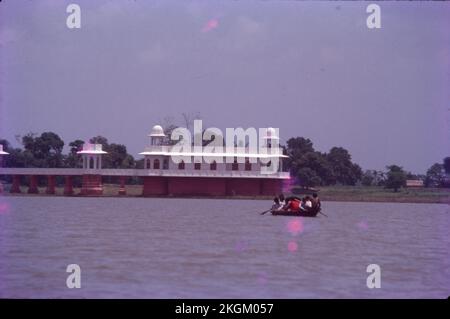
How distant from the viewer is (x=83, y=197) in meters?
48.2

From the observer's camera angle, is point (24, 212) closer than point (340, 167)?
Yes

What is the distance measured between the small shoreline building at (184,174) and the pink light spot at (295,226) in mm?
21535

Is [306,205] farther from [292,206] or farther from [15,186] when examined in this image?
[15,186]

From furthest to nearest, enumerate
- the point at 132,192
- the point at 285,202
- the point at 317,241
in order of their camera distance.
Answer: the point at 132,192 → the point at 285,202 → the point at 317,241

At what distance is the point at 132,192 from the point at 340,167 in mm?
16391

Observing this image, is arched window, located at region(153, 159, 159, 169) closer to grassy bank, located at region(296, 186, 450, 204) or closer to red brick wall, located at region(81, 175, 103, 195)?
red brick wall, located at region(81, 175, 103, 195)

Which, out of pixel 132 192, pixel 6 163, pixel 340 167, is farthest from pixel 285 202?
pixel 340 167

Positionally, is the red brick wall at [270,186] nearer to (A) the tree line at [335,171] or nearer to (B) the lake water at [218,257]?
(A) the tree line at [335,171]

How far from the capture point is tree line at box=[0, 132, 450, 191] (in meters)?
57.3

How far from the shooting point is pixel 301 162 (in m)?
57.5

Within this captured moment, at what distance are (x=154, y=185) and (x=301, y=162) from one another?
11423mm

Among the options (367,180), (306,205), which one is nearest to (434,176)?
(367,180)
